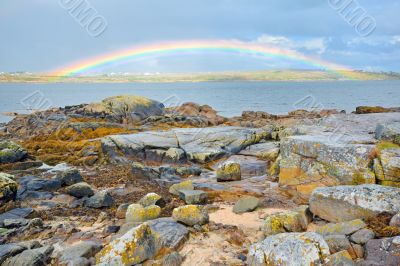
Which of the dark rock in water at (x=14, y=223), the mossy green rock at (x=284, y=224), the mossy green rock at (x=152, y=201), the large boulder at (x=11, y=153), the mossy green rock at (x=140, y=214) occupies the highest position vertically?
the mossy green rock at (x=284, y=224)

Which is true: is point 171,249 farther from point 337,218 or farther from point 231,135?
point 231,135

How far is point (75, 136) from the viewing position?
84.3ft

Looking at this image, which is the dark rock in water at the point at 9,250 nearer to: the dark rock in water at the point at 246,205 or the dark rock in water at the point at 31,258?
the dark rock in water at the point at 31,258

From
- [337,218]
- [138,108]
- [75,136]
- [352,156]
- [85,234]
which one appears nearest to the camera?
[337,218]

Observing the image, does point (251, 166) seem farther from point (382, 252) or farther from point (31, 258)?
point (31, 258)

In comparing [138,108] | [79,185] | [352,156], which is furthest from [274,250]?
[138,108]

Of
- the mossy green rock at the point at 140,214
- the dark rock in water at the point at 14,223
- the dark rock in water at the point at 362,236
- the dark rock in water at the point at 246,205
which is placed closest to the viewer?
the dark rock in water at the point at 362,236

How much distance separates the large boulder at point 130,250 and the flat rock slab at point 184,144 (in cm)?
1117

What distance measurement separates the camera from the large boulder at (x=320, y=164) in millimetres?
12250

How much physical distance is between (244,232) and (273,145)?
36.7 feet

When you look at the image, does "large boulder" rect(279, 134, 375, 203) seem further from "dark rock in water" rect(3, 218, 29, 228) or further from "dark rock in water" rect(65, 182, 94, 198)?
"dark rock in water" rect(3, 218, 29, 228)

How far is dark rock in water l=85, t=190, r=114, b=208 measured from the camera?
12.7 m

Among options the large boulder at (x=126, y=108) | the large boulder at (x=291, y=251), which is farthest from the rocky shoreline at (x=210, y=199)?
the large boulder at (x=126, y=108)

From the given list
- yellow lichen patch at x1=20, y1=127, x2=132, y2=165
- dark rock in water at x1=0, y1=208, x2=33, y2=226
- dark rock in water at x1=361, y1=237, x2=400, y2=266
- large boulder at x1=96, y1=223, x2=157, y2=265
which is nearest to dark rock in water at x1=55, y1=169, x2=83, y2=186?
dark rock in water at x1=0, y1=208, x2=33, y2=226
